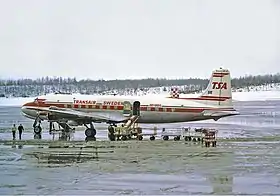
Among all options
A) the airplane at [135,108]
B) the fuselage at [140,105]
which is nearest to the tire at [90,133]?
the airplane at [135,108]

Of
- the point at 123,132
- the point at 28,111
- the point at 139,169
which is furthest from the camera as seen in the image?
the point at 28,111

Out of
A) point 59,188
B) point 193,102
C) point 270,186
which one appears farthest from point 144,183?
point 193,102

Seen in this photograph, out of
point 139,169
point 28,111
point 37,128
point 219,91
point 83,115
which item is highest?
point 219,91

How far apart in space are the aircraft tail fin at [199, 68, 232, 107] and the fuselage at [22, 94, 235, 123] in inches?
19.6

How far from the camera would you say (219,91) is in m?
47.8

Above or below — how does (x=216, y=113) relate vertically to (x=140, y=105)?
below

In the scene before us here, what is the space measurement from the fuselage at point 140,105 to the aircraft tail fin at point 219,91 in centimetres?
50

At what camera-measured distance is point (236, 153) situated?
29484 mm

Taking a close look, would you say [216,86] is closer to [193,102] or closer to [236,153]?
[193,102]

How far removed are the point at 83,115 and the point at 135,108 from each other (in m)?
4.13

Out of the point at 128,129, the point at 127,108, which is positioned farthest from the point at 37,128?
the point at 128,129

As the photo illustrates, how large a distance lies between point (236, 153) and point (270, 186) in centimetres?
1104

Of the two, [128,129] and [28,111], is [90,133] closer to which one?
[128,129]

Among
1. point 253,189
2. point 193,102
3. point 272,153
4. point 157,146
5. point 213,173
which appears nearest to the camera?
point 253,189
